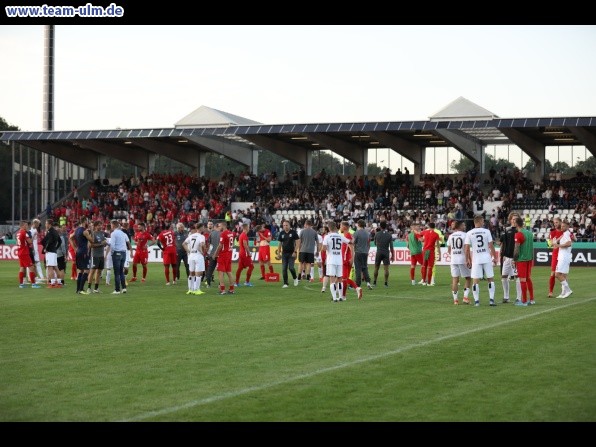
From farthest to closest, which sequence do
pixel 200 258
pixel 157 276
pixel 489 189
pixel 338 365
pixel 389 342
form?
pixel 489 189 → pixel 157 276 → pixel 200 258 → pixel 389 342 → pixel 338 365

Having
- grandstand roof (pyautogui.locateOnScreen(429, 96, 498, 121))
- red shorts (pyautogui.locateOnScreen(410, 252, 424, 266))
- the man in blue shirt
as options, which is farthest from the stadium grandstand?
the man in blue shirt

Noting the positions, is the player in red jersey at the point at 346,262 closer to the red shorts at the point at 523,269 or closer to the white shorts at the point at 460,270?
the white shorts at the point at 460,270

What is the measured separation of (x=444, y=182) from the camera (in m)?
56.7

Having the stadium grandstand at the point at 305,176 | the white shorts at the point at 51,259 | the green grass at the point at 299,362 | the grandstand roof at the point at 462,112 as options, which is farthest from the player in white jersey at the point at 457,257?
the grandstand roof at the point at 462,112

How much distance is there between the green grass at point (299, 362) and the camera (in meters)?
9.07

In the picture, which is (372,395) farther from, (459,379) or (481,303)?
(481,303)

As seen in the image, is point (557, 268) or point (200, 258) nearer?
point (557, 268)

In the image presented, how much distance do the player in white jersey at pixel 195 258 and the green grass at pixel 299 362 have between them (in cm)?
322

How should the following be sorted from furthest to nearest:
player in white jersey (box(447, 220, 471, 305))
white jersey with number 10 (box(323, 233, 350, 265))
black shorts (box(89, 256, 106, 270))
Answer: black shorts (box(89, 256, 106, 270)), white jersey with number 10 (box(323, 233, 350, 265)), player in white jersey (box(447, 220, 471, 305))

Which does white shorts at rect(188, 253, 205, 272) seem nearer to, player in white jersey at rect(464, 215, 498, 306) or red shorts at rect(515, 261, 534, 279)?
player in white jersey at rect(464, 215, 498, 306)

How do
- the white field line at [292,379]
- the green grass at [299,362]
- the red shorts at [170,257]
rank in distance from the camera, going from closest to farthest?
the white field line at [292,379], the green grass at [299,362], the red shorts at [170,257]

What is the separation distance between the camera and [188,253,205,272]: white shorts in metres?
24.0

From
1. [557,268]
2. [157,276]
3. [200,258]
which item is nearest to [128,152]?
[157,276]

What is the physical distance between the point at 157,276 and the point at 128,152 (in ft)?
110
